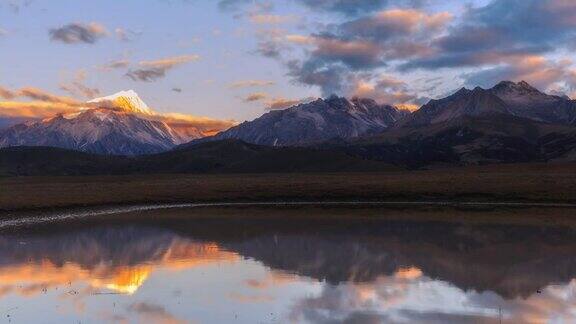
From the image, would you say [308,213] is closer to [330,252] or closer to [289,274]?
[330,252]

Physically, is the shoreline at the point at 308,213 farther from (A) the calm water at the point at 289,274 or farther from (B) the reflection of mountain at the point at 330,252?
(B) the reflection of mountain at the point at 330,252

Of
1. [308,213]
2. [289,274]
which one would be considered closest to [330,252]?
[289,274]

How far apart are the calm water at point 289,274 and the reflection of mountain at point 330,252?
0.07m

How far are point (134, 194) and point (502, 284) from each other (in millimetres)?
64433

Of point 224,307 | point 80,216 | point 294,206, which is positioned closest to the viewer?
point 224,307

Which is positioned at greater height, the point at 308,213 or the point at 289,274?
the point at 289,274

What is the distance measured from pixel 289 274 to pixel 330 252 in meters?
6.37

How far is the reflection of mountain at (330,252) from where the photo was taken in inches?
999

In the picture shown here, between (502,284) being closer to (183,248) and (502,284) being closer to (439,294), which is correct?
(439,294)

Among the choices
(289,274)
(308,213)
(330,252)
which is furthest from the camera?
(308,213)

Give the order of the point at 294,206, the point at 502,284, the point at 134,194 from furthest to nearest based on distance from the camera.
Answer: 1. the point at 134,194
2. the point at 294,206
3. the point at 502,284

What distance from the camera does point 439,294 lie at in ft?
70.9

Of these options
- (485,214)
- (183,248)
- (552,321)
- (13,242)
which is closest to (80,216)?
(13,242)

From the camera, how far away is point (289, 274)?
2573 cm
